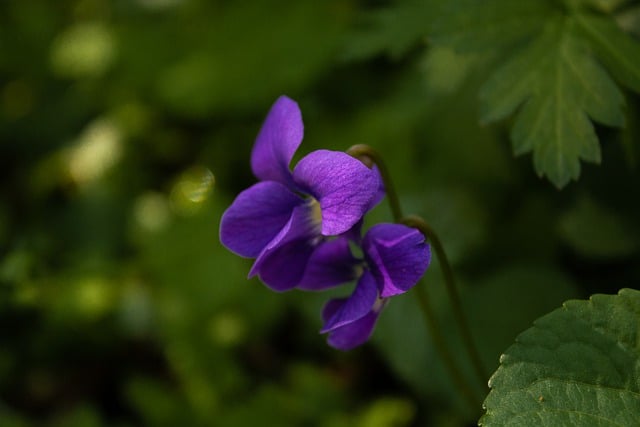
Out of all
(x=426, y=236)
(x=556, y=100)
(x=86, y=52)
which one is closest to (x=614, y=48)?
(x=556, y=100)

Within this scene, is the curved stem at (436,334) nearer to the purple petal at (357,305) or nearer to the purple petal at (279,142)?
the purple petal at (357,305)

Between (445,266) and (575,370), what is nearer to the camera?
(575,370)

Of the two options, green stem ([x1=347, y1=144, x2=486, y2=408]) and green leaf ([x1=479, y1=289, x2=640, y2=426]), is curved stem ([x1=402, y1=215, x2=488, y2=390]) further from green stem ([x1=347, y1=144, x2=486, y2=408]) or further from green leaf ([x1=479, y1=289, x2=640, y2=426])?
green leaf ([x1=479, y1=289, x2=640, y2=426])

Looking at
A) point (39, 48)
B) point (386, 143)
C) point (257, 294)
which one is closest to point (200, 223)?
point (257, 294)

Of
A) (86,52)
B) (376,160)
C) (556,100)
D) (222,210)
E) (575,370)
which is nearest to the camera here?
(575,370)

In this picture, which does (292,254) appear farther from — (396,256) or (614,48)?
(614,48)

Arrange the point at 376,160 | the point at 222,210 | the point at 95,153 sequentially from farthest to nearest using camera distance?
the point at 95,153 < the point at 222,210 < the point at 376,160

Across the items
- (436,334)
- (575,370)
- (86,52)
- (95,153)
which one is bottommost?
(95,153)

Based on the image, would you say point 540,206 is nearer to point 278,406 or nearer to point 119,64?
point 278,406

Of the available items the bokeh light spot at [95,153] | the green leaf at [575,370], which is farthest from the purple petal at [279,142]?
the bokeh light spot at [95,153]
